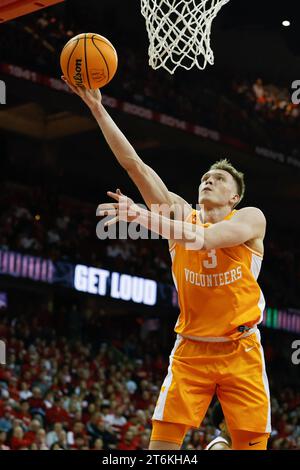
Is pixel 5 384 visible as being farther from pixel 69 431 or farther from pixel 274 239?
pixel 274 239

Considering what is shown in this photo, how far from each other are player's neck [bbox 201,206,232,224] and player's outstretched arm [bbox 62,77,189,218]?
0.51ft

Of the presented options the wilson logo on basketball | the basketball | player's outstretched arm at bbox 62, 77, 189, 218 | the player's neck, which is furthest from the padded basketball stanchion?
the player's neck

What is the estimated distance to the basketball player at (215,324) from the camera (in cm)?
462

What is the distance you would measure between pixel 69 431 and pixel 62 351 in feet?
11.2

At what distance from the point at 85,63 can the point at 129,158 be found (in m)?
0.65

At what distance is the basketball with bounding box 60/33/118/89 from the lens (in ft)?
16.5

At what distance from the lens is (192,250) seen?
485cm

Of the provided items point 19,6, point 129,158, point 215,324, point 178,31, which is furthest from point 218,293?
point 19,6

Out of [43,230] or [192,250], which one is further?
[43,230]

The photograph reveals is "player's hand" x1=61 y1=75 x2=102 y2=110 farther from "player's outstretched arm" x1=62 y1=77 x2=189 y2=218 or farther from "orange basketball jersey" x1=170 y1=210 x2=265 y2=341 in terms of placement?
"orange basketball jersey" x1=170 y1=210 x2=265 y2=341

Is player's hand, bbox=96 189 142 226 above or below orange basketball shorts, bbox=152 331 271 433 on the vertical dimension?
above

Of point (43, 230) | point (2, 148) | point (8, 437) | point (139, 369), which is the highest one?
point (2, 148)

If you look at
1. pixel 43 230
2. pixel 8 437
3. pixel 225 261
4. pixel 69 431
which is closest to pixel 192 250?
pixel 225 261
